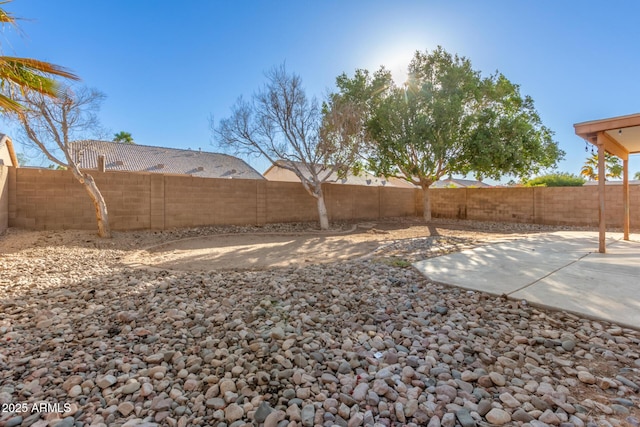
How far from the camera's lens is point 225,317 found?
9.02ft

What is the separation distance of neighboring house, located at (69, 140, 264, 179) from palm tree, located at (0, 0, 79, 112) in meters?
11.9

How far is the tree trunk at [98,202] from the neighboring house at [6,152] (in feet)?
30.3

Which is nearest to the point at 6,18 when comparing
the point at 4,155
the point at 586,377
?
the point at 586,377

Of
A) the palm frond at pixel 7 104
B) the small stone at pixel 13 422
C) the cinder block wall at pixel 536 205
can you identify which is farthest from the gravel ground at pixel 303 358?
the cinder block wall at pixel 536 205

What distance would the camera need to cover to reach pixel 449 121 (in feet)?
35.8

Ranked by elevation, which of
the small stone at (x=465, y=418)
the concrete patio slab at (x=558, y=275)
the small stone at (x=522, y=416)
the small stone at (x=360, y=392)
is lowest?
the small stone at (x=360, y=392)

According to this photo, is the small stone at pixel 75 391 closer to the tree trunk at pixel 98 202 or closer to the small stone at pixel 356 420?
the small stone at pixel 356 420

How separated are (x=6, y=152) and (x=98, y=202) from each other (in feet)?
41.1

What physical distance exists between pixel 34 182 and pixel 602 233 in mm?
12306

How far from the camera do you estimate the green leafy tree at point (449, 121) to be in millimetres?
10883

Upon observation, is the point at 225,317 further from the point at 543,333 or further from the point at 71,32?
the point at 71,32

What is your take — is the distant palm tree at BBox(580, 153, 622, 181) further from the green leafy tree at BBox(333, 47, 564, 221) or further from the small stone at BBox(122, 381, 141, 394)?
the small stone at BBox(122, 381, 141, 394)

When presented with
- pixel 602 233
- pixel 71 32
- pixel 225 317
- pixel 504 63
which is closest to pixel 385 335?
pixel 225 317

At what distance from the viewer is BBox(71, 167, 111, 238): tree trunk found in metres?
6.93
